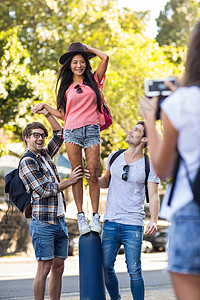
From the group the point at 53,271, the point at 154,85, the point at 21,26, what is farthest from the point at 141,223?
the point at 21,26

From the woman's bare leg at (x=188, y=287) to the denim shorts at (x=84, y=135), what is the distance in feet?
9.57

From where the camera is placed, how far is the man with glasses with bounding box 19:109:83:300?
18.1ft

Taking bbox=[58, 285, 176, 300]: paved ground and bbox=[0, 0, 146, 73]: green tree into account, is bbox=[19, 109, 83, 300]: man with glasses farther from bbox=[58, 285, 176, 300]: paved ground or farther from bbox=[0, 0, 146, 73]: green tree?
bbox=[0, 0, 146, 73]: green tree

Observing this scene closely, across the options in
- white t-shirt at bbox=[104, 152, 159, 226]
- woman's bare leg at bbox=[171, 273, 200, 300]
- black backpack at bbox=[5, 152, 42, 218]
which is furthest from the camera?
black backpack at bbox=[5, 152, 42, 218]

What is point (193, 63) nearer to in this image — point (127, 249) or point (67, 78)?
point (67, 78)

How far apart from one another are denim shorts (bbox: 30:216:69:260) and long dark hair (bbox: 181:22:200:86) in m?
3.27

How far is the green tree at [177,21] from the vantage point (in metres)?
41.4

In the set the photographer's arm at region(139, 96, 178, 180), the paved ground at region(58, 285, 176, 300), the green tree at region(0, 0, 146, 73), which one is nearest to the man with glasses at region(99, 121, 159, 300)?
the photographer's arm at region(139, 96, 178, 180)

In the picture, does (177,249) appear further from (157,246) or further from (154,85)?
(157,246)

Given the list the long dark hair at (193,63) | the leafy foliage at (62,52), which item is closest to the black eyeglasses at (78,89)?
the long dark hair at (193,63)

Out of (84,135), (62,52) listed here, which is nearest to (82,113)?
(84,135)

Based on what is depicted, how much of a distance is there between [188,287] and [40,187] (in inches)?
127

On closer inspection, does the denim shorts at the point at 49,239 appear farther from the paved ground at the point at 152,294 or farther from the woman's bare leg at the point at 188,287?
the paved ground at the point at 152,294

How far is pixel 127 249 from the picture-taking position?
5.40 m
